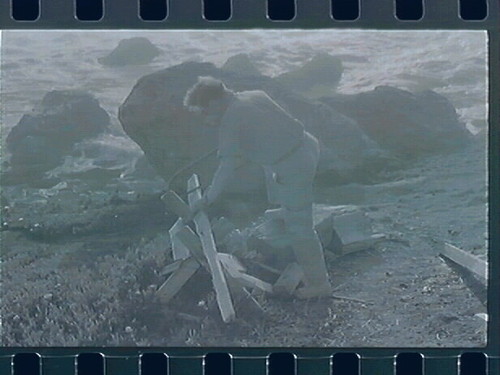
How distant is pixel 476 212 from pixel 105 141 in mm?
1692

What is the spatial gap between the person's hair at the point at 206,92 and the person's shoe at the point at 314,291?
3.08ft

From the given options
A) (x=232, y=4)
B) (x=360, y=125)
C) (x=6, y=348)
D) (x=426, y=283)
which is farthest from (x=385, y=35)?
(x=6, y=348)

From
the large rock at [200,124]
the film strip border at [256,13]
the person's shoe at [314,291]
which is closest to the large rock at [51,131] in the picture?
the large rock at [200,124]

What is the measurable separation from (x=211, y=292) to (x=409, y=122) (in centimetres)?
117

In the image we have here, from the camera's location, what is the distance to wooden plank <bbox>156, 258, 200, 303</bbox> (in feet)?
13.6

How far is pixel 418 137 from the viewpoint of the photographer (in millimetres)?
4137

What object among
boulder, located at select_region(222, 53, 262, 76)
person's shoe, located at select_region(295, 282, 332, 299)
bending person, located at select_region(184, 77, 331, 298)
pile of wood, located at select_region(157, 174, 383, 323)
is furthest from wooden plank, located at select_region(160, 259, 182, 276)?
boulder, located at select_region(222, 53, 262, 76)

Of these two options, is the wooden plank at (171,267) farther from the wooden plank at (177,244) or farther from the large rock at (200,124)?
the large rock at (200,124)

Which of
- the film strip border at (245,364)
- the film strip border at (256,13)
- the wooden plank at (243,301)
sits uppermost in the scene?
the film strip border at (256,13)

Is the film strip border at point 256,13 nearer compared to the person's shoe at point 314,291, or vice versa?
the film strip border at point 256,13

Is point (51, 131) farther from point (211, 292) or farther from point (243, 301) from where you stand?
point (243, 301)

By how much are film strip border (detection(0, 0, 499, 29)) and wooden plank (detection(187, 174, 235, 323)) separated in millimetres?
723

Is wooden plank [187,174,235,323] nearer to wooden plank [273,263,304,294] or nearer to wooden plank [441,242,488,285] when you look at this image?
wooden plank [273,263,304,294]

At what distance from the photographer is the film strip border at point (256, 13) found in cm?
407
